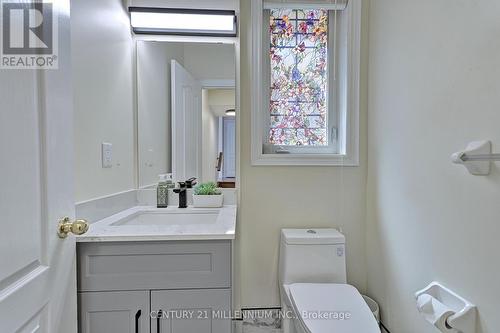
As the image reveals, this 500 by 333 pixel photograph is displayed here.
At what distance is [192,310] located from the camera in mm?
1081

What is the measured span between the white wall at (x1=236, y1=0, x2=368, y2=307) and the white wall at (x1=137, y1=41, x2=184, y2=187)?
0.49 metres

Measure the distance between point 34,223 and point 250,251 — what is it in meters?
1.30

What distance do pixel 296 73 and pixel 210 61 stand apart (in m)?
0.56

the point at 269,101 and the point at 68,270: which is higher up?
the point at 269,101

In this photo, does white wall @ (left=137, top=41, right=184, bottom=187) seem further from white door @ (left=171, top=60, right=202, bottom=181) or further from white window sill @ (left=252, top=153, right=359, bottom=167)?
white window sill @ (left=252, top=153, right=359, bottom=167)

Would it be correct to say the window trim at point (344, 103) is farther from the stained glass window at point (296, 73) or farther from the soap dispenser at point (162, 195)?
the soap dispenser at point (162, 195)

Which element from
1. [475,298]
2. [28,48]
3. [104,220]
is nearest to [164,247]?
[104,220]

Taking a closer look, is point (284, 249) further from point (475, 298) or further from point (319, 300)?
point (475, 298)

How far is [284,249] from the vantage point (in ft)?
5.46

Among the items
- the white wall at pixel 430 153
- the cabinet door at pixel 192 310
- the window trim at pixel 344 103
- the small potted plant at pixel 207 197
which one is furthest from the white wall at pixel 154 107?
the white wall at pixel 430 153

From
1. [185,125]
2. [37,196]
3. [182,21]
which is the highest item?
[182,21]

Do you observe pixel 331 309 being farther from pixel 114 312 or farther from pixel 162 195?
pixel 162 195

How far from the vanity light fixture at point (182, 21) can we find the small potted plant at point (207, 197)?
0.93m

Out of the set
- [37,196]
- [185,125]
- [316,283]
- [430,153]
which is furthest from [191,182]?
[430,153]
